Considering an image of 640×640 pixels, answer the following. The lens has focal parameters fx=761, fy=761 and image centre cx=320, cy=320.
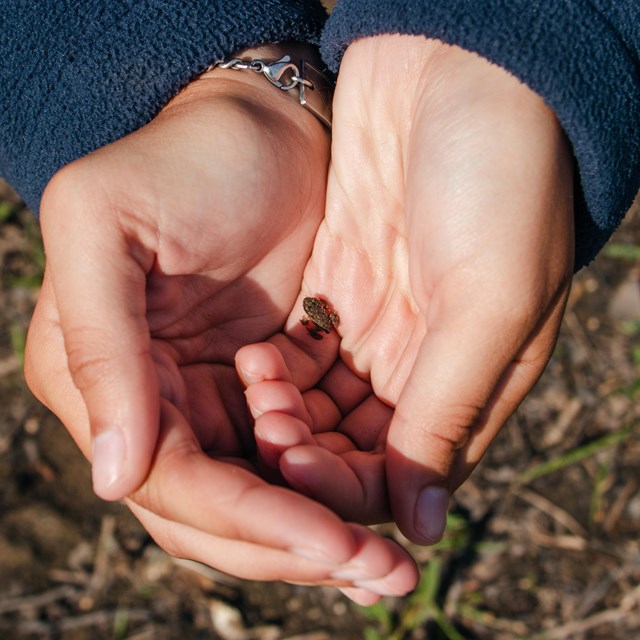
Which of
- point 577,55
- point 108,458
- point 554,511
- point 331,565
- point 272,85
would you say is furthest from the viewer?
point 554,511

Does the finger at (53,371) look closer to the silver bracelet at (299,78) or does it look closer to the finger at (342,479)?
the finger at (342,479)

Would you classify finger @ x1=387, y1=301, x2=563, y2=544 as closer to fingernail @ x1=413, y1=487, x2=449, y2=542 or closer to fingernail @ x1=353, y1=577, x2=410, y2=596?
fingernail @ x1=413, y1=487, x2=449, y2=542

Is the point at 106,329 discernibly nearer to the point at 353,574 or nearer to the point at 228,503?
the point at 228,503

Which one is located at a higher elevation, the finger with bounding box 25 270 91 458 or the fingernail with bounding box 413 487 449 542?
the fingernail with bounding box 413 487 449 542

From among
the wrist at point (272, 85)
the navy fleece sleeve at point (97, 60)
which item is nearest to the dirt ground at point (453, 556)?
the navy fleece sleeve at point (97, 60)

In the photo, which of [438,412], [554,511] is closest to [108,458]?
[438,412]

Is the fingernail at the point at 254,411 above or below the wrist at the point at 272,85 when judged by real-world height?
below

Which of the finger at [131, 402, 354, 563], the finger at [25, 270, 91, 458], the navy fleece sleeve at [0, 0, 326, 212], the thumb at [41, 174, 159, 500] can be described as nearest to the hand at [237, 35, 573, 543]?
the finger at [131, 402, 354, 563]
